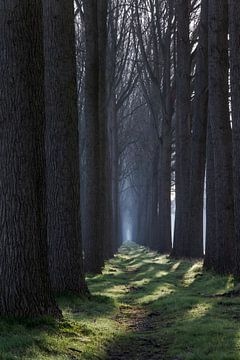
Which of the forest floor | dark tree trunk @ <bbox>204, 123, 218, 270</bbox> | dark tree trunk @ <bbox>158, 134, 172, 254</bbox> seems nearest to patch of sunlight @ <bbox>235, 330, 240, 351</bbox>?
the forest floor

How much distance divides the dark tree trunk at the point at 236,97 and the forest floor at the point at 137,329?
142 cm

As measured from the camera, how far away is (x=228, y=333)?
23.1ft

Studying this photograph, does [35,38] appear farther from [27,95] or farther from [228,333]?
[228,333]

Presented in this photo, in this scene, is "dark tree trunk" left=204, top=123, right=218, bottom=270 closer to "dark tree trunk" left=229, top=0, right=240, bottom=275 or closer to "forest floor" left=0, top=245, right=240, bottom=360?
"forest floor" left=0, top=245, right=240, bottom=360

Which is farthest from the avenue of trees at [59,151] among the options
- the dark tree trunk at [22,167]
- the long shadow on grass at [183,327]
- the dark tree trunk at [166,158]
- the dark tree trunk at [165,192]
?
the dark tree trunk at [165,192]

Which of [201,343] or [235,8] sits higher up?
[235,8]

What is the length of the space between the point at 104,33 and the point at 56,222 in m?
9.56

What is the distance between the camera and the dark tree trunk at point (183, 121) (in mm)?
21781

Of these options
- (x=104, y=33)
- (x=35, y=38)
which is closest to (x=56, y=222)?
(x=35, y=38)

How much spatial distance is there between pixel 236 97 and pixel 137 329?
5.50 m

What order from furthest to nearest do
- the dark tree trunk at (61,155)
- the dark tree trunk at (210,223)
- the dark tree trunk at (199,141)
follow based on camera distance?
the dark tree trunk at (199,141)
the dark tree trunk at (210,223)
the dark tree trunk at (61,155)

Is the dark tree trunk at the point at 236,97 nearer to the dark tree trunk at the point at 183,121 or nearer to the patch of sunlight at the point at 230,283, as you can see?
the patch of sunlight at the point at 230,283

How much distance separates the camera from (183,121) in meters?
22.8

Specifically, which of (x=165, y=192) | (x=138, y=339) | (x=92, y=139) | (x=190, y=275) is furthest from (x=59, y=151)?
(x=165, y=192)
